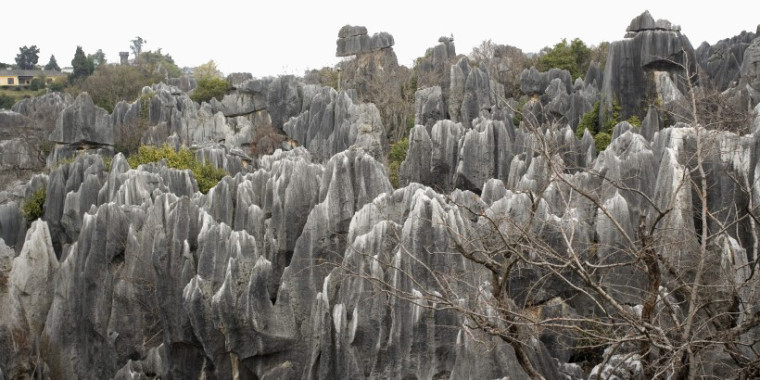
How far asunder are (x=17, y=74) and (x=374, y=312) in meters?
67.3

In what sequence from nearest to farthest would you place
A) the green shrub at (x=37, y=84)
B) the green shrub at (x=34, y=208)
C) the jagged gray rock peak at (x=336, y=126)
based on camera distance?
1. the green shrub at (x=34, y=208)
2. the jagged gray rock peak at (x=336, y=126)
3. the green shrub at (x=37, y=84)

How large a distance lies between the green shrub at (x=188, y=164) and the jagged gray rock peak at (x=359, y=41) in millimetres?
16934

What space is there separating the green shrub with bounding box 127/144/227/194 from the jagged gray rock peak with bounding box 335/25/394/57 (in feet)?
55.6

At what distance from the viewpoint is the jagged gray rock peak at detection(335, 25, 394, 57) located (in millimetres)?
43406

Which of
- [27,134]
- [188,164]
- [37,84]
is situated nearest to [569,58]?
[188,164]

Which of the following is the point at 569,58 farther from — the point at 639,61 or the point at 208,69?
the point at 208,69

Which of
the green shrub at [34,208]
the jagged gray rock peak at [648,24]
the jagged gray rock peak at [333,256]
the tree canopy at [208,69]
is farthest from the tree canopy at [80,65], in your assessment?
the jagged gray rock peak at [648,24]

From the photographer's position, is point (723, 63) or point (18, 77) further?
point (18, 77)

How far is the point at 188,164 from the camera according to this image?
26.9 metres

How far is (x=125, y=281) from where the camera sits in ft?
56.2

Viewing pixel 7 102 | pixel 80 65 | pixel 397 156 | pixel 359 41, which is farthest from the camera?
pixel 80 65

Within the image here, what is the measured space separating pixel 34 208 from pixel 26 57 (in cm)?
6036

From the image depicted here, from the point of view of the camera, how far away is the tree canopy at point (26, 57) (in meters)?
77.4

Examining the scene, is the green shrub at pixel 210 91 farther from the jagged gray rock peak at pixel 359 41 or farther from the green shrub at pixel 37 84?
the green shrub at pixel 37 84
